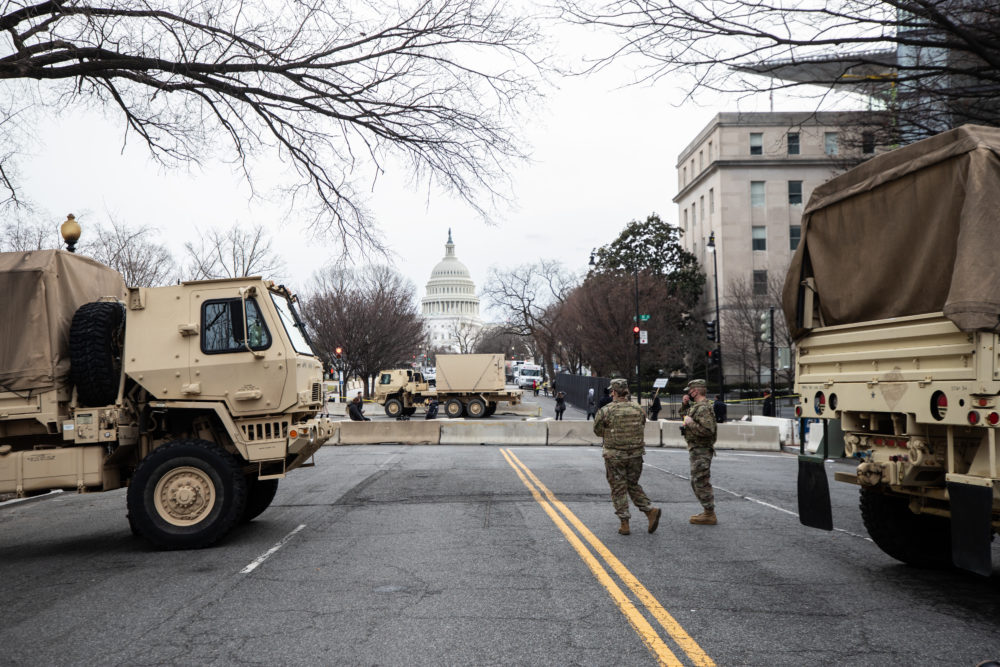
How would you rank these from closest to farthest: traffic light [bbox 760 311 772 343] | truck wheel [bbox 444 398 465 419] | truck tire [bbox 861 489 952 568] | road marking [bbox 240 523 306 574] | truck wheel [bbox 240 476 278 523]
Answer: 1. truck tire [bbox 861 489 952 568]
2. road marking [bbox 240 523 306 574]
3. truck wheel [bbox 240 476 278 523]
4. traffic light [bbox 760 311 772 343]
5. truck wheel [bbox 444 398 465 419]

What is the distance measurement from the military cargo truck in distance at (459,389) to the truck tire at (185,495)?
3239 cm

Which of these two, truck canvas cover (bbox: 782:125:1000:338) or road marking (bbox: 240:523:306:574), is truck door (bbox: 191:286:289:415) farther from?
truck canvas cover (bbox: 782:125:1000:338)

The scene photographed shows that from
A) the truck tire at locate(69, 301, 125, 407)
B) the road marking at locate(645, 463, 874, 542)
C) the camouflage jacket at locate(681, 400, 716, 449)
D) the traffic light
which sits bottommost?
the road marking at locate(645, 463, 874, 542)

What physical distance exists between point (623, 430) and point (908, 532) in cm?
308

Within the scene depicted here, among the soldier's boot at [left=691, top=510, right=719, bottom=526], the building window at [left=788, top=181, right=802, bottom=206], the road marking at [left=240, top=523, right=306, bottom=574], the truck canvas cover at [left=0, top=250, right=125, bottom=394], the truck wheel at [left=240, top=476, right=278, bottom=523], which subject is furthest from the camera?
the building window at [left=788, top=181, right=802, bottom=206]

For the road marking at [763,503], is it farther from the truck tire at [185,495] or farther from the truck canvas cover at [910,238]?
the truck tire at [185,495]

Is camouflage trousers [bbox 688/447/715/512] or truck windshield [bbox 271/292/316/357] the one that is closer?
truck windshield [bbox 271/292/316/357]

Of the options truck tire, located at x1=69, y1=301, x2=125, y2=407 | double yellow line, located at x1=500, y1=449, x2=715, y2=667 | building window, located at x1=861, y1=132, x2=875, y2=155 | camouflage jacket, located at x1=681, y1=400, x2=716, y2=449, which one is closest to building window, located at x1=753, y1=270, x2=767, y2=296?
building window, located at x1=861, y1=132, x2=875, y2=155

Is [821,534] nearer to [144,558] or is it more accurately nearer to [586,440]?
[144,558]

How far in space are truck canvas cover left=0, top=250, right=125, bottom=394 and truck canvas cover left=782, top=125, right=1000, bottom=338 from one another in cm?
763

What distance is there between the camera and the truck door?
9289mm

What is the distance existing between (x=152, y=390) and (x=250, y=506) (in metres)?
2.31

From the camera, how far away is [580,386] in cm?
5850

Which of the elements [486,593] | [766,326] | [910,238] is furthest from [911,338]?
[766,326]
